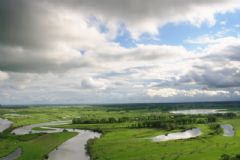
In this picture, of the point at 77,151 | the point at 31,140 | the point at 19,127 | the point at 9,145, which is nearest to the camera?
the point at 77,151

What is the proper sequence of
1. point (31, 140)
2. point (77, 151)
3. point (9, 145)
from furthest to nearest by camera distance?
point (31, 140), point (9, 145), point (77, 151)

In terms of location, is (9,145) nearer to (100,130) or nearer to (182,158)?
(100,130)

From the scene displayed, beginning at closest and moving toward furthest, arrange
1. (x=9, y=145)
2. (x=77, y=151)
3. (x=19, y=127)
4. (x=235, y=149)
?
1. (x=235, y=149)
2. (x=77, y=151)
3. (x=9, y=145)
4. (x=19, y=127)

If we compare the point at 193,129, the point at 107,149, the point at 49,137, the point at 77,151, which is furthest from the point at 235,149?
the point at 49,137

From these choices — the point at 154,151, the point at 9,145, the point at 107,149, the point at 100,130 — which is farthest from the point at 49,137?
the point at 154,151

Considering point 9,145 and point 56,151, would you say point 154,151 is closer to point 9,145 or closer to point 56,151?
point 56,151

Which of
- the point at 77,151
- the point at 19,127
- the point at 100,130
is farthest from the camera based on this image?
the point at 19,127

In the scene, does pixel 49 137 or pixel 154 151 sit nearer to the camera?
pixel 154 151

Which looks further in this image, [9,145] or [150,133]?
[150,133]
